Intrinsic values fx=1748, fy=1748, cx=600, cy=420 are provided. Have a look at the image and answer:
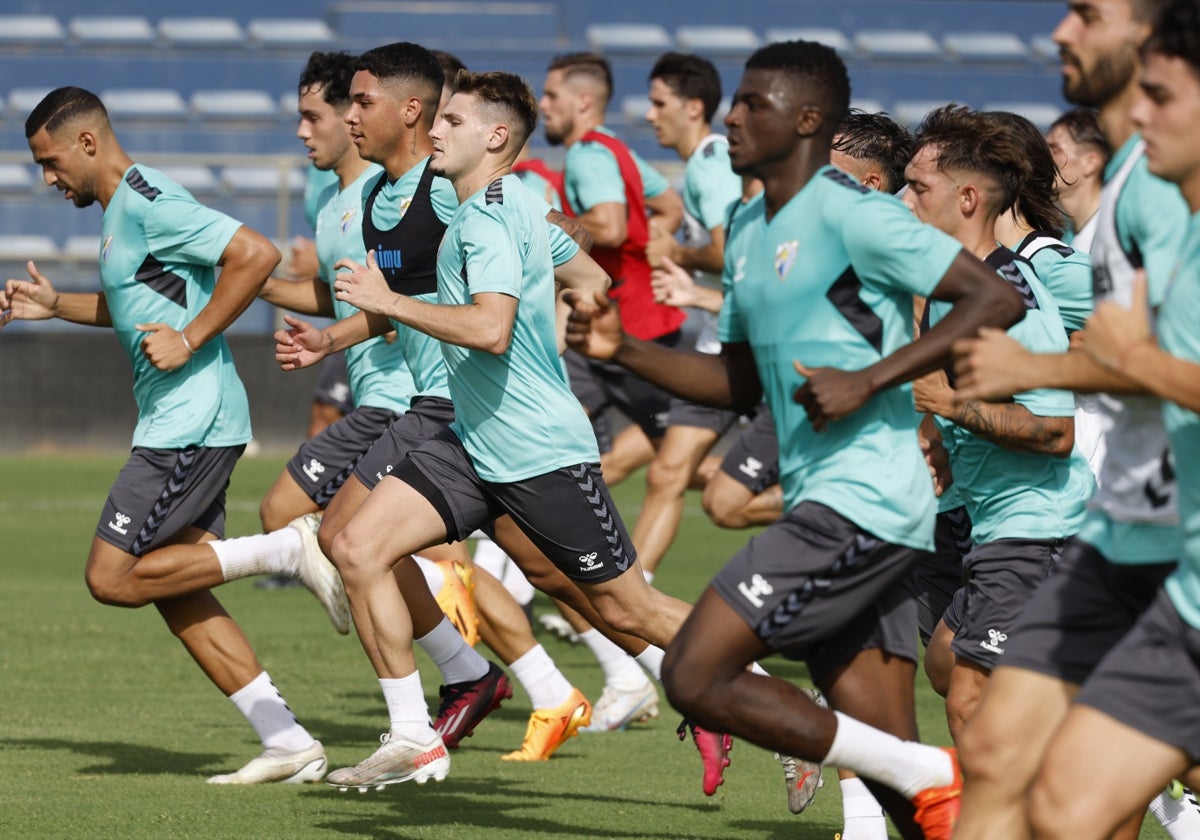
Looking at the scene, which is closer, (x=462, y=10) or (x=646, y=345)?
(x=646, y=345)

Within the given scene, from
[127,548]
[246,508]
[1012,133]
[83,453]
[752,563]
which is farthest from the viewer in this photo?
[83,453]

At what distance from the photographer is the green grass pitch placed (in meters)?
6.02

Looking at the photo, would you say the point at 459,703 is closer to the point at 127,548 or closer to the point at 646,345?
the point at 127,548

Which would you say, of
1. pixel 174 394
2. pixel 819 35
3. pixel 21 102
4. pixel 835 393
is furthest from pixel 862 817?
pixel 819 35

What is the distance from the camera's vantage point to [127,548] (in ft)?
22.4

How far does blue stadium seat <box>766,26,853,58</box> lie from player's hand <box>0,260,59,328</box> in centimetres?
2144

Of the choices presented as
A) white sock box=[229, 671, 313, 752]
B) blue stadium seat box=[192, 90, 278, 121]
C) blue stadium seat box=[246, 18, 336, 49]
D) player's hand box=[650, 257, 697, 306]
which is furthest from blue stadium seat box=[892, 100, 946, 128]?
player's hand box=[650, 257, 697, 306]

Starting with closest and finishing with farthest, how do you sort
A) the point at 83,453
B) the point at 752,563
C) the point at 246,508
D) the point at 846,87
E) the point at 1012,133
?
1. the point at 752,563
2. the point at 846,87
3. the point at 1012,133
4. the point at 246,508
5. the point at 83,453

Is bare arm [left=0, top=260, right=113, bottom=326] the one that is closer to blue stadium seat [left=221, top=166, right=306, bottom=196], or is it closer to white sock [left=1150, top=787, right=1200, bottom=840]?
white sock [left=1150, top=787, right=1200, bottom=840]

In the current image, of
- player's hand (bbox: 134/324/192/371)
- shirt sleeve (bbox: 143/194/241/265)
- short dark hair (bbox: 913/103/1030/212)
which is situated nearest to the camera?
short dark hair (bbox: 913/103/1030/212)

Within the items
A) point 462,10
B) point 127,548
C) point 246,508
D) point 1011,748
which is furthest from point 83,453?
point 1011,748

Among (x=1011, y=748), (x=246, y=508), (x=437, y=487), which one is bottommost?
(x=246, y=508)

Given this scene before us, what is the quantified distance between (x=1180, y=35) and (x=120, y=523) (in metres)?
4.63

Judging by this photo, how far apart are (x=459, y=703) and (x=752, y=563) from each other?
2937 mm
